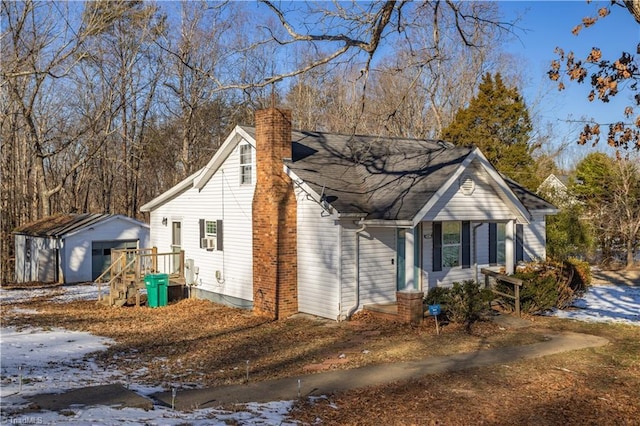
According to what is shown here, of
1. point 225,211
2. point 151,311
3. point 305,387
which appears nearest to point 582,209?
point 225,211

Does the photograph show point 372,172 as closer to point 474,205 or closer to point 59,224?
point 474,205

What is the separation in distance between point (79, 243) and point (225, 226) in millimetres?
13221

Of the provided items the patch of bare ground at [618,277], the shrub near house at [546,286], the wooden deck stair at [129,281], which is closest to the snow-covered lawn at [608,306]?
the shrub near house at [546,286]

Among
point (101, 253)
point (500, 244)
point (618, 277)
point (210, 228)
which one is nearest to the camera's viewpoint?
point (500, 244)

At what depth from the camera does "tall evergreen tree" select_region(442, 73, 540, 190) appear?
1252 inches

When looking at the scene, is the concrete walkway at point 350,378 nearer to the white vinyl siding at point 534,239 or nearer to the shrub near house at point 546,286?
the shrub near house at point 546,286

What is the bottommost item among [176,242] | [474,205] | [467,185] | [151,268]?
[151,268]

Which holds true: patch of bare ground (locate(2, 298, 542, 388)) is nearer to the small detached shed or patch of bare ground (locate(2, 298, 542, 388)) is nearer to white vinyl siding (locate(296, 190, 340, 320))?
white vinyl siding (locate(296, 190, 340, 320))

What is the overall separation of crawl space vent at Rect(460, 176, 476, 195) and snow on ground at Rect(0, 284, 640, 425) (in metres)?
4.05

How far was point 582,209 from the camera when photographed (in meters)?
31.4

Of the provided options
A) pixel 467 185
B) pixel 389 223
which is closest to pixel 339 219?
pixel 389 223

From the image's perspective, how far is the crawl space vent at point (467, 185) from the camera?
15539 mm

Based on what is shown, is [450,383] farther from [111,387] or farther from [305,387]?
[111,387]

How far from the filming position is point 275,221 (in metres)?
15.7
